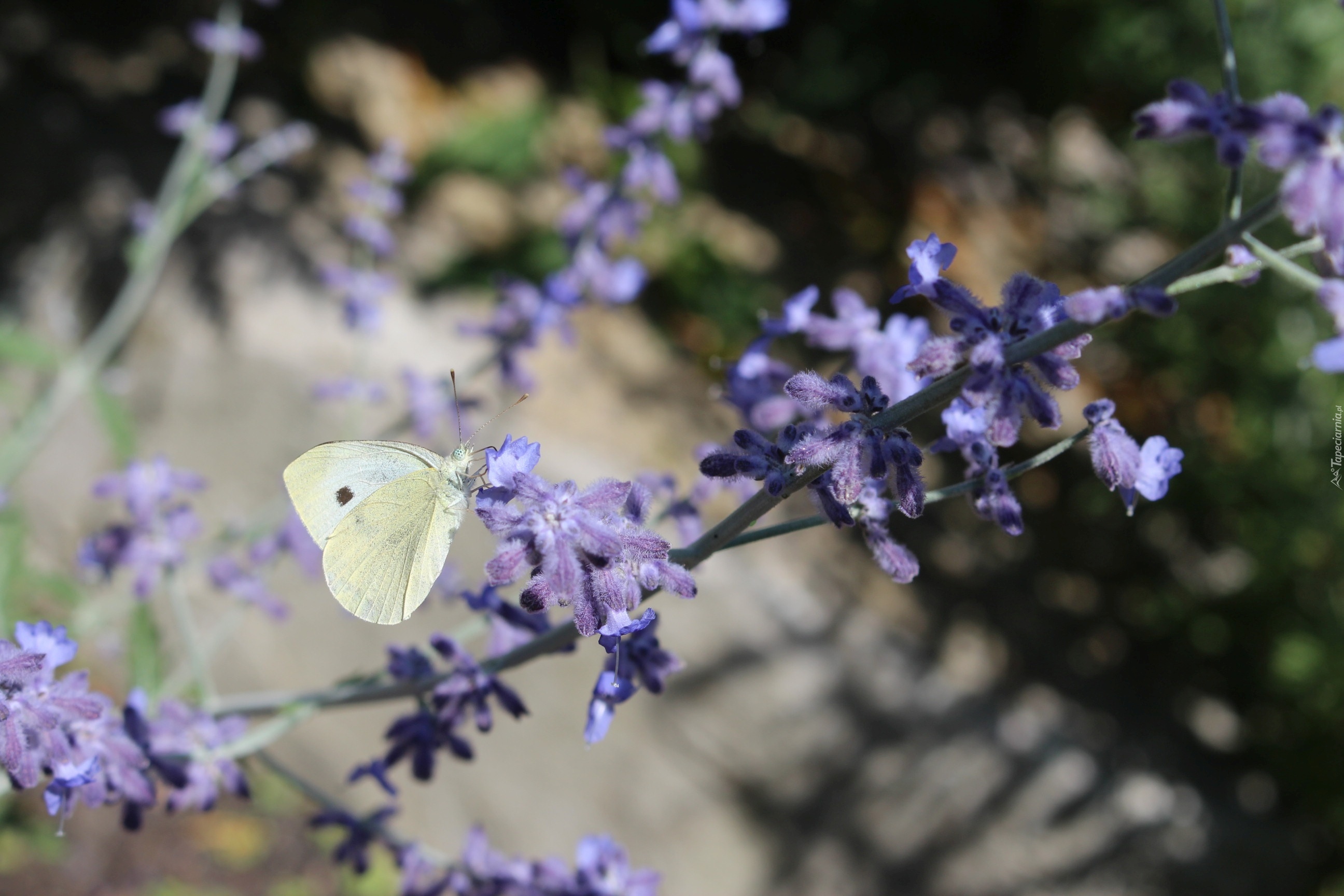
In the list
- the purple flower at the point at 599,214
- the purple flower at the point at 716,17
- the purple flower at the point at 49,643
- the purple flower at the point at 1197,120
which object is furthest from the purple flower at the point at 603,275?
the purple flower at the point at 1197,120

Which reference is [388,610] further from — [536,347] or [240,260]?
[240,260]

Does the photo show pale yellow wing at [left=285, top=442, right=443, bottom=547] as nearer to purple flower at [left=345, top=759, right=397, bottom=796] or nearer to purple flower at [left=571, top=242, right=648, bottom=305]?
purple flower at [left=345, top=759, right=397, bottom=796]

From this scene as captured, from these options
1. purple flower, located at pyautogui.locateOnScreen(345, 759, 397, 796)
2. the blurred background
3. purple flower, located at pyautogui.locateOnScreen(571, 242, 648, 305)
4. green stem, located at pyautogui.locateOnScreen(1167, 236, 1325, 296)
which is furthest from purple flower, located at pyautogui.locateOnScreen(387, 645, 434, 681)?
the blurred background

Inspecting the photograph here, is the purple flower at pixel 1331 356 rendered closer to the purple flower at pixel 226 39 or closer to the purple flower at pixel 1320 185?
the purple flower at pixel 1320 185

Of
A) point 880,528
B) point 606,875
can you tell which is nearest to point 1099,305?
point 880,528

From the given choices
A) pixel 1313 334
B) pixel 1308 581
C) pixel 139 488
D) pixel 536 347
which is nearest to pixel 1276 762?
pixel 1308 581

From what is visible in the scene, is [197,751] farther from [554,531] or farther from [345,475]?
[554,531]
